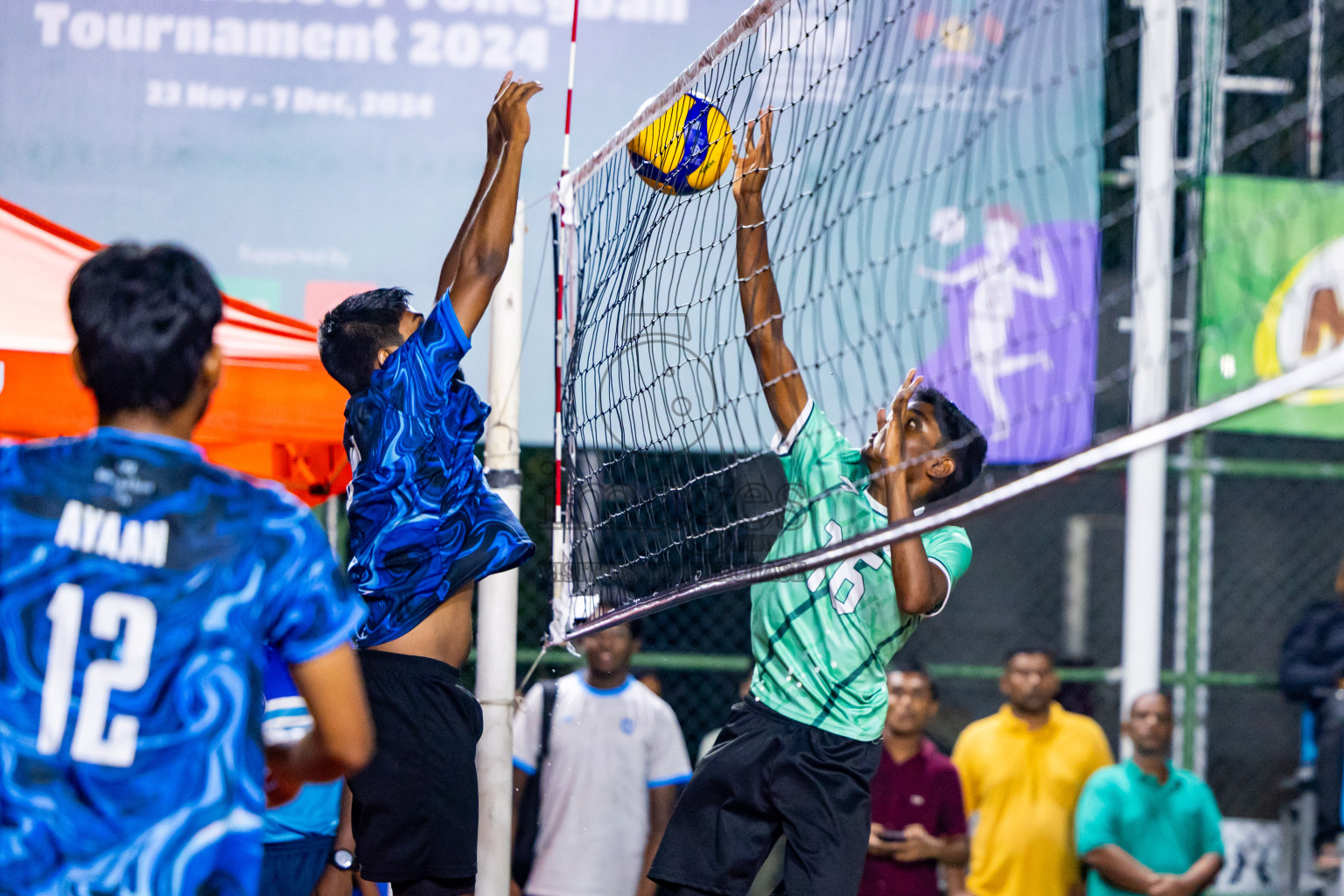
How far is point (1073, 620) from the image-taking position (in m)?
9.58

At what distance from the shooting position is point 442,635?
3496 mm

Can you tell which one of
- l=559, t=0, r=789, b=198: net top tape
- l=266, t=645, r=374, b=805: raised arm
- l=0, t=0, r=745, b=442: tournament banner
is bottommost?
l=266, t=645, r=374, b=805: raised arm

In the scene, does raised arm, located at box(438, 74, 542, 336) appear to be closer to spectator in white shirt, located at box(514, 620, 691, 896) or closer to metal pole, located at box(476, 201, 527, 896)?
metal pole, located at box(476, 201, 527, 896)

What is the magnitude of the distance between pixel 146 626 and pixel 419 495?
149 cm

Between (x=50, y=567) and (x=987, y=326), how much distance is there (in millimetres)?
6455

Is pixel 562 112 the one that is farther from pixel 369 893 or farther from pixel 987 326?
pixel 369 893

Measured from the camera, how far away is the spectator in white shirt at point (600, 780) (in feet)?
18.9

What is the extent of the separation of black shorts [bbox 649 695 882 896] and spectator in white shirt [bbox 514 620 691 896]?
6.87 ft

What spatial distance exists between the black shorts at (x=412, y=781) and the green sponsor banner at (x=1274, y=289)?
13.4 ft

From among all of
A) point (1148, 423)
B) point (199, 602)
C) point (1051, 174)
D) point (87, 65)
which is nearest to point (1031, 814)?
point (1051, 174)

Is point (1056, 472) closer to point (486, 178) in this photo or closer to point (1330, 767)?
point (486, 178)

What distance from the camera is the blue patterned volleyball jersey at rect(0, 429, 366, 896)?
1980 mm

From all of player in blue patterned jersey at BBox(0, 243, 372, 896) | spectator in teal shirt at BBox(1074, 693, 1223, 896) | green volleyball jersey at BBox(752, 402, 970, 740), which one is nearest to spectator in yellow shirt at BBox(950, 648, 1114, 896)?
spectator in teal shirt at BBox(1074, 693, 1223, 896)

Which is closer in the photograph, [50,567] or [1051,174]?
[50,567]
